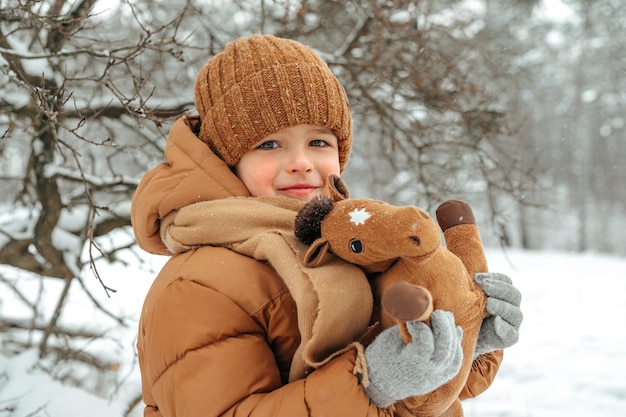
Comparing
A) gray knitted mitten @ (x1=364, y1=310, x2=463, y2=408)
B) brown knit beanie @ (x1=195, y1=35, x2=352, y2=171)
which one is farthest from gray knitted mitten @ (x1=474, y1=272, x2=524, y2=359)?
brown knit beanie @ (x1=195, y1=35, x2=352, y2=171)

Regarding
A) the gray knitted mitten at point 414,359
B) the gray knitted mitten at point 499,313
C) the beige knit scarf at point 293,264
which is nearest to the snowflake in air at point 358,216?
the beige knit scarf at point 293,264

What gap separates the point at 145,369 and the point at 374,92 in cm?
358

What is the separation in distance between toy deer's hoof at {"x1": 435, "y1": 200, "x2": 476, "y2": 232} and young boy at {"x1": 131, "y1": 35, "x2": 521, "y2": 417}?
26 centimetres

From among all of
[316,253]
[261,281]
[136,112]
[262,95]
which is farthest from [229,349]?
[136,112]

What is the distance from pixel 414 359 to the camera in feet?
3.36

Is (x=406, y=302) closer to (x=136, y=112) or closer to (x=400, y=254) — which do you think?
(x=400, y=254)

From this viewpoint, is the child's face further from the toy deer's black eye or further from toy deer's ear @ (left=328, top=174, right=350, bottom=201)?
the toy deer's black eye

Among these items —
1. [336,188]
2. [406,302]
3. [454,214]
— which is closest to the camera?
[406,302]

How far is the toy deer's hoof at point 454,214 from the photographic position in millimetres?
1482

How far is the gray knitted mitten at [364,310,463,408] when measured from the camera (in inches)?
40.1

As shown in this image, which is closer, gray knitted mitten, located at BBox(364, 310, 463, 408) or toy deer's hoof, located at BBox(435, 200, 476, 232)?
gray knitted mitten, located at BBox(364, 310, 463, 408)

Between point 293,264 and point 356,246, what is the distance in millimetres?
147

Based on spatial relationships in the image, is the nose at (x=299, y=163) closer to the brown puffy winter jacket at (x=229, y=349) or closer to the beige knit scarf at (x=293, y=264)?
the beige knit scarf at (x=293, y=264)

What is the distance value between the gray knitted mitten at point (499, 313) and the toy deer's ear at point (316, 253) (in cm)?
40
